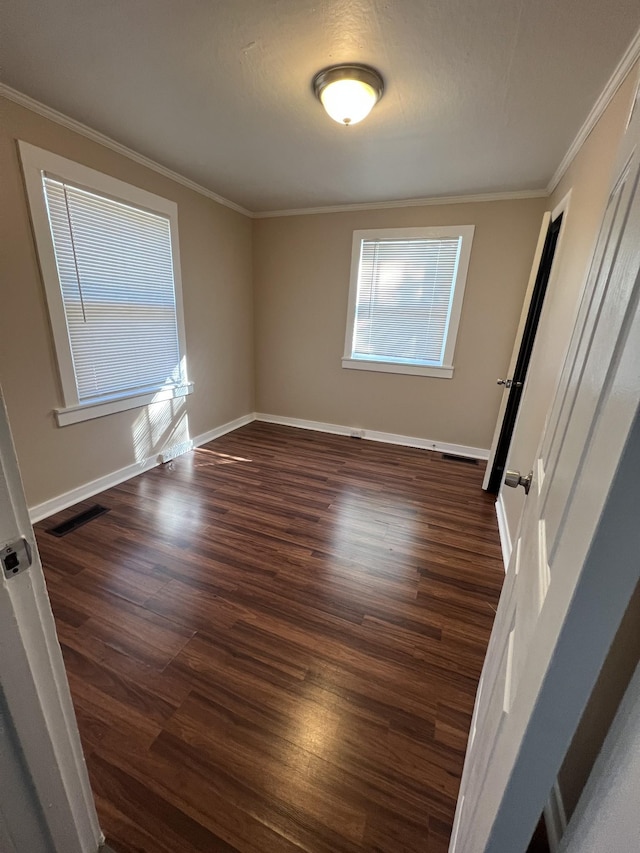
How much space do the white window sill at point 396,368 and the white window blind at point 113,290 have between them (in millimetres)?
1861

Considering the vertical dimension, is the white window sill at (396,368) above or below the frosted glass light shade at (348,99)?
below

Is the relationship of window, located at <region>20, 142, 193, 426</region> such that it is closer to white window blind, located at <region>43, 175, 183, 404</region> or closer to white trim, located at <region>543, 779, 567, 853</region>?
white window blind, located at <region>43, 175, 183, 404</region>

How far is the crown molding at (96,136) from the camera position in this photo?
5.94ft

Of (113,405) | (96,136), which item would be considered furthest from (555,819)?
(96,136)

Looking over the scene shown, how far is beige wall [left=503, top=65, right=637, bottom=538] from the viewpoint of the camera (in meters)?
1.46

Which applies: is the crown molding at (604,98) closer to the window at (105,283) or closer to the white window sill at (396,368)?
the white window sill at (396,368)

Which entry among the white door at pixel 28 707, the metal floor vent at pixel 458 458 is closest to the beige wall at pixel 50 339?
the white door at pixel 28 707

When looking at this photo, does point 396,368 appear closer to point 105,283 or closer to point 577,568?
point 105,283

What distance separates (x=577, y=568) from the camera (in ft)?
1.22

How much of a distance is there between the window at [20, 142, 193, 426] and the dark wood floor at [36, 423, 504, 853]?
0.89 m

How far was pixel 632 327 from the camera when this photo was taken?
1.29 ft

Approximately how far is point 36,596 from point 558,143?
10.3ft

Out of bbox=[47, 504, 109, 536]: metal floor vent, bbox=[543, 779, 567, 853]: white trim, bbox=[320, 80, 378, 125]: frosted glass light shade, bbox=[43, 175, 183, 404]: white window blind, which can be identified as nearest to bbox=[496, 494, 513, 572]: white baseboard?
Answer: bbox=[543, 779, 567, 853]: white trim

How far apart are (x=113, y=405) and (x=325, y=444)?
207 cm
